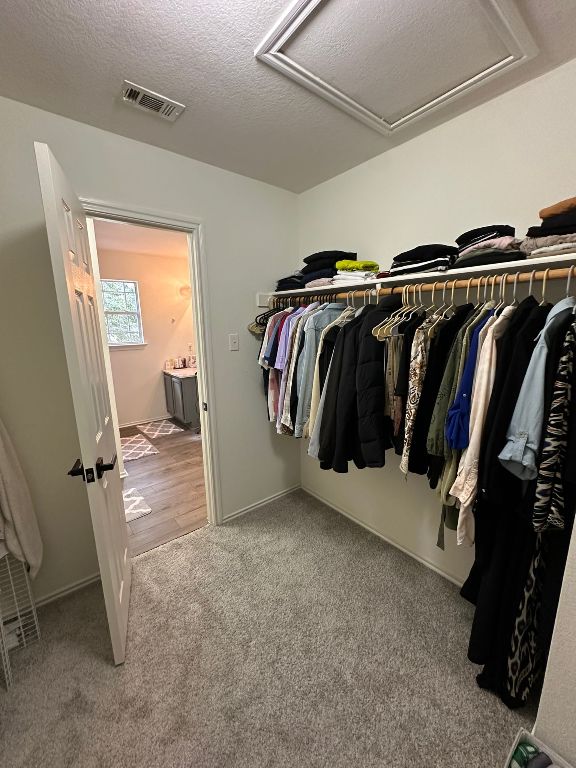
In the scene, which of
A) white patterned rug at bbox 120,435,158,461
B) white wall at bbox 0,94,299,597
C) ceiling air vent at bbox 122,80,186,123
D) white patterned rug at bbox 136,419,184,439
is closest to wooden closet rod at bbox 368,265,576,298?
white wall at bbox 0,94,299,597

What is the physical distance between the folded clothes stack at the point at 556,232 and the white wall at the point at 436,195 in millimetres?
310

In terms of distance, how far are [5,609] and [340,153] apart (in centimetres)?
295

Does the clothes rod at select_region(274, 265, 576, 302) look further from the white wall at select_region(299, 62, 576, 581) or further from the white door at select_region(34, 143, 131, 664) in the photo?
the white door at select_region(34, 143, 131, 664)

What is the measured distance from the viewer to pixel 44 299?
5.10ft

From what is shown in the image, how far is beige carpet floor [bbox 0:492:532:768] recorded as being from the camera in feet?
3.68

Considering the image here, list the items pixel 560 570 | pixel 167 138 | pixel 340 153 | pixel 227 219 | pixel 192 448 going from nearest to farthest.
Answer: pixel 560 570, pixel 167 138, pixel 340 153, pixel 227 219, pixel 192 448

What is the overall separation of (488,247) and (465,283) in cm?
15

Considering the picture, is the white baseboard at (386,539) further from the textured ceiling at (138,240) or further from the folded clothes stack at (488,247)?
the textured ceiling at (138,240)

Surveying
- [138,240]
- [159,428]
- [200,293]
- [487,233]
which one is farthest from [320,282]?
[159,428]

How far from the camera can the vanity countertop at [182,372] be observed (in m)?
4.39

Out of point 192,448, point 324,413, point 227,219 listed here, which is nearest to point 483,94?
point 227,219

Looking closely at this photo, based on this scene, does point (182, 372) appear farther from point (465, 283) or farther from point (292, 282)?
point (465, 283)

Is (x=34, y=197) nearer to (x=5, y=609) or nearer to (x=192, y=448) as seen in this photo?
(x=5, y=609)

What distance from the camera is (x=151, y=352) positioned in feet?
15.8
